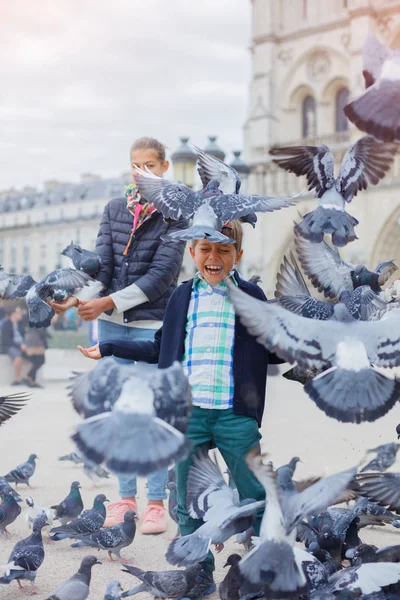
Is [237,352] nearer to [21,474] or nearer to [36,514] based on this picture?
[36,514]

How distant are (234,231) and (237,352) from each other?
54 centimetres

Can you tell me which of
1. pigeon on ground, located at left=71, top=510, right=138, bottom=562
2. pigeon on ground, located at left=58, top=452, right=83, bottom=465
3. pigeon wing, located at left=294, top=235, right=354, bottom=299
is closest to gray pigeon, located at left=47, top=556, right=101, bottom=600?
pigeon on ground, located at left=71, top=510, right=138, bottom=562

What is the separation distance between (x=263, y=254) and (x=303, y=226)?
2268 centimetres

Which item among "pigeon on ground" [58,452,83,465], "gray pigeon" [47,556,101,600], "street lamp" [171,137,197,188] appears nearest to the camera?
"gray pigeon" [47,556,101,600]

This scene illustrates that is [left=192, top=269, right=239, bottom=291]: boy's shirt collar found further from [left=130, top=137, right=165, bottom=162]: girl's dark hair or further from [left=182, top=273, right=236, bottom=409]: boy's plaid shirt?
[left=130, top=137, right=165, bottom=162]: girl's dark hair

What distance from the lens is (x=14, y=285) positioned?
3.91 metres

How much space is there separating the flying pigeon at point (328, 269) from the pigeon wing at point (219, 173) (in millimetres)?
420

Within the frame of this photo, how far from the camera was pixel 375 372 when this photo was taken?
2.51 m

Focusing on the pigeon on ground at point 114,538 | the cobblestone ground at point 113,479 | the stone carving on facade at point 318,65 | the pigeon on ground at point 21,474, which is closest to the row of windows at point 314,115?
the stone carving on facade at point 318,65

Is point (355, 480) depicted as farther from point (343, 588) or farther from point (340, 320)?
point (340, 320)

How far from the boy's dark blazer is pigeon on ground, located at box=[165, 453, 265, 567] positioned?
0.32 meters

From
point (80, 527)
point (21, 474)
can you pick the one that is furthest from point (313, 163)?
point (21, 474)

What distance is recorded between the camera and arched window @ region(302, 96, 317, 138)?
93.6 feet

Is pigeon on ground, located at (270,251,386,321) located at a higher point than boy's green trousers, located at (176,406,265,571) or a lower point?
higher
